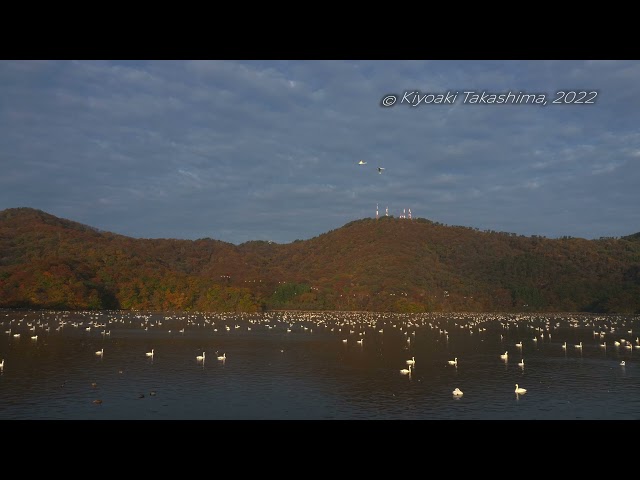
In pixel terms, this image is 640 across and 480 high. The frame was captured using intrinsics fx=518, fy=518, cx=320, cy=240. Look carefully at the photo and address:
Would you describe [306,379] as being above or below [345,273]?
below

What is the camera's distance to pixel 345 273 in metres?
158

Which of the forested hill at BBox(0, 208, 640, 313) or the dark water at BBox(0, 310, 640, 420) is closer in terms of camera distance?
the dark water at BBox(0, 310, 640, 420)

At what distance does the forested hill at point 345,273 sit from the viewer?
121688 mm

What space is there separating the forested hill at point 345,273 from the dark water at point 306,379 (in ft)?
219

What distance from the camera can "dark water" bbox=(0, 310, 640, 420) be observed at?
22656 mm

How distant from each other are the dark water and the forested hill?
66.8 metres

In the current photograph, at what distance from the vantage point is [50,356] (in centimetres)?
3934

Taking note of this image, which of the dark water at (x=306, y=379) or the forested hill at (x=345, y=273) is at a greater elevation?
the forested hill at (x=345, y=273)

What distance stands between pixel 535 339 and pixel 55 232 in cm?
15552

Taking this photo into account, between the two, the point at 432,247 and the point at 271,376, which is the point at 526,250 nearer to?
the point at 432,247

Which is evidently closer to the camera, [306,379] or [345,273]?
[306,379]

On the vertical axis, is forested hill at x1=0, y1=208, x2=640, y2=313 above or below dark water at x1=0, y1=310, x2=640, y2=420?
above

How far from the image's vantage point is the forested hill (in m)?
122

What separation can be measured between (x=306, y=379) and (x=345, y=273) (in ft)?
417
